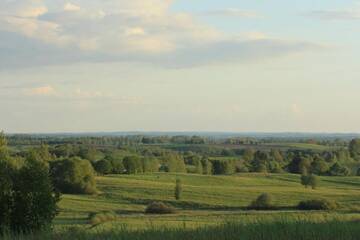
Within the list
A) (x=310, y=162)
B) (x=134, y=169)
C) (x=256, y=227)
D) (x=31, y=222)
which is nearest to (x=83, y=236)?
(x=256, y=227)

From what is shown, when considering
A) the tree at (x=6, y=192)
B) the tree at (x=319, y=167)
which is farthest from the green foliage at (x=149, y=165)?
the tree at (x=6, y=192)

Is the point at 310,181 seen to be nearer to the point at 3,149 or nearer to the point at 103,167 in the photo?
the point at 103,167

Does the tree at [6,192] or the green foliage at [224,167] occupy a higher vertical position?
the tree at [6,192]

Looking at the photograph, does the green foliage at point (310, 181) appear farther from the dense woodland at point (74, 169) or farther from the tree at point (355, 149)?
the tree at point (355, 149)

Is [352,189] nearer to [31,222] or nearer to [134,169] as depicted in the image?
[134,169]

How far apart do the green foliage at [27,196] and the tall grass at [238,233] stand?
17901 millimetres

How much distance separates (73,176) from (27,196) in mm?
65161

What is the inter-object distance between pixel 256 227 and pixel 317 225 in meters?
1.19

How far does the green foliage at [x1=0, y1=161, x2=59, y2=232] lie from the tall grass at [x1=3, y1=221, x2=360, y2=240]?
17.9m

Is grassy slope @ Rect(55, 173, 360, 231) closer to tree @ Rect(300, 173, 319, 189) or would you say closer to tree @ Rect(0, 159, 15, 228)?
tree @ Rect(300, 173, 319, 189)

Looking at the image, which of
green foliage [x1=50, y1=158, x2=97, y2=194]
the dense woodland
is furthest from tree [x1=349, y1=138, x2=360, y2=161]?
green foliage [x1=50, y1=158, x2=97, y2=194]

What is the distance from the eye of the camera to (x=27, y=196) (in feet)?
101

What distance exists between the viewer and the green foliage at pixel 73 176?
92938mm

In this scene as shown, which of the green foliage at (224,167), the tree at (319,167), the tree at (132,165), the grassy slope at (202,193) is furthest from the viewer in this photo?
the green foliage at (224,167)
